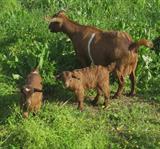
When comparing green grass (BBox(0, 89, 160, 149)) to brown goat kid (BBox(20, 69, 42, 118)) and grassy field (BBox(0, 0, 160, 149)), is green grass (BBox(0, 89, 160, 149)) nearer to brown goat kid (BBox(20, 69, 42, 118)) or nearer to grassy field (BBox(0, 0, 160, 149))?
grassy field (BBox(0, 0, 160, 149))

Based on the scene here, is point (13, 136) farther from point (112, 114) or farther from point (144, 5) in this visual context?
point (144, 5)

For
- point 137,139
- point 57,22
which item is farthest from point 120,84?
point 57,22

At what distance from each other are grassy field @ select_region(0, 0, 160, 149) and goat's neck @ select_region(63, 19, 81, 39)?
438 millimetres

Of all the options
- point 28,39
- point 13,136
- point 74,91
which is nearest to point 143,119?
point 74,91

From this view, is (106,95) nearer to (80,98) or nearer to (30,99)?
(80,98)

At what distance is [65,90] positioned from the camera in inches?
335

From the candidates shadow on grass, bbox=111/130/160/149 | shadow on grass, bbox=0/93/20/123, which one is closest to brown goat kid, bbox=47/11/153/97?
shadow on grass, bbox=111/130/160/149

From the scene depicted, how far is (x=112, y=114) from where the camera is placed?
8.01 m

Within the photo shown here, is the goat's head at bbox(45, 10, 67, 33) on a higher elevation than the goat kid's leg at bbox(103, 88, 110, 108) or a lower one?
higher

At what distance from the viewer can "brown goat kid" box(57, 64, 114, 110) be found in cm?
776

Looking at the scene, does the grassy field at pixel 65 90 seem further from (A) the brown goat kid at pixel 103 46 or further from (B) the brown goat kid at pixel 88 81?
(A) the brown goat kid at pixel 103 46

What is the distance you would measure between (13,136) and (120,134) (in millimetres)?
1449

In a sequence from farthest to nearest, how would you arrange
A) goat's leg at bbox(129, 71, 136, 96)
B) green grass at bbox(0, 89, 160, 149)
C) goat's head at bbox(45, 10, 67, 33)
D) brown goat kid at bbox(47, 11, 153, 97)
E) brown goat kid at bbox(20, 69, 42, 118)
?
1. goat's head at bbox(45, 10, 67, 33)
2. goat's leg at bbox(129, 71, 136, 96)
3. brown goat kid at bbox(47, 11, 153, 97)
4. brown goat kid at bbox(20, 69, 42, 118)
5. green grass at bbox(0, 89, 160, 149)

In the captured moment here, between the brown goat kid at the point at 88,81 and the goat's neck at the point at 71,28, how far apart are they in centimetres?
110
